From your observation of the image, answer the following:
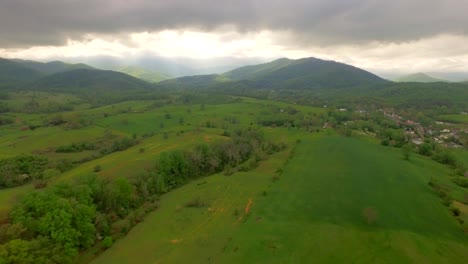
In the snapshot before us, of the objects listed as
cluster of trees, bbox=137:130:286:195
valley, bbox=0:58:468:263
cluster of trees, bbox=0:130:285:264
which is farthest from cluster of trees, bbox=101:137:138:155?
cluster of trees, bbox=0:130:285:264

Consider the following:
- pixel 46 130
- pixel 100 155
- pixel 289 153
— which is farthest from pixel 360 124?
pixel 46 130

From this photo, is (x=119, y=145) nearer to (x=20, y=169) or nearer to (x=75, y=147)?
(x=75, y=147)

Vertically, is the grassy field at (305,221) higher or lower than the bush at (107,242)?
higher

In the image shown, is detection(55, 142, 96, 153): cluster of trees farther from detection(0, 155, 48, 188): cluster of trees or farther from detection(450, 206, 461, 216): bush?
detection(450, 206, 461, 216): bush

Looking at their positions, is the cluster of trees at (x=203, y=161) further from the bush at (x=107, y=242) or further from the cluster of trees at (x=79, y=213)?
the bush at (x=107, y=242)

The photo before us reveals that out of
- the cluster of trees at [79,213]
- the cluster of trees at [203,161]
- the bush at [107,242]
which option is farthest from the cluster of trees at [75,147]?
the bush at [107,242]

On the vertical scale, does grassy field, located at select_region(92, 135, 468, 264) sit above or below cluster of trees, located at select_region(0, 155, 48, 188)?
above

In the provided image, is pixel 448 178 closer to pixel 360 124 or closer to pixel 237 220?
pixel 237 220

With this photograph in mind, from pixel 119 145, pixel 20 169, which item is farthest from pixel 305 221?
pixel 119 145
